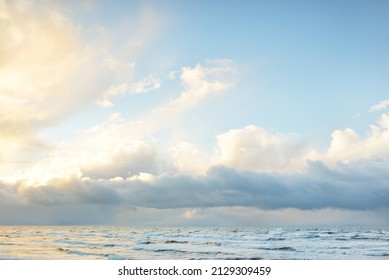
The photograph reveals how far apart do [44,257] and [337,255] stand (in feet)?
60.5

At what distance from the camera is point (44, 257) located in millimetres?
23078
